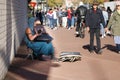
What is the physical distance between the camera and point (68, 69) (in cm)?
A: 1085

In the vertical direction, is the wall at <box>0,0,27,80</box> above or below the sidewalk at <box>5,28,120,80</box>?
above

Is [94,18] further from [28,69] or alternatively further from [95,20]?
[28,69]

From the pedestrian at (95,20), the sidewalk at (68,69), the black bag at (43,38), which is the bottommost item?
the sidewalk at (68,69)

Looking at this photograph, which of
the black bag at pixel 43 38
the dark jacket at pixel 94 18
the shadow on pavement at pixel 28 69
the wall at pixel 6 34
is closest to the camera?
the wall at pixel 6 34

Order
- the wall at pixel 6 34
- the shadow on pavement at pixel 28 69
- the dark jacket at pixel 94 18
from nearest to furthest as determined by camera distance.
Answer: the wall at pixel 6 34, the shadow on pavement at pixel 28 69, the dark jacket at pixel 94 18

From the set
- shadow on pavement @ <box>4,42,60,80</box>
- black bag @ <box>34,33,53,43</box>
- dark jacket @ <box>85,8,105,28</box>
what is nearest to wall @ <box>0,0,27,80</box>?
shadow on pavement @ <box>4,42,60,80</box>

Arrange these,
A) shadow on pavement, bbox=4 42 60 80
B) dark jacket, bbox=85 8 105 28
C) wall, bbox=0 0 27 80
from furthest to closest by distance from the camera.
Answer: dark jacket, bbox=85 8 105 28, shadow on pavement, bbox=4 42 60 80, wall, bbox=0 0 27 80

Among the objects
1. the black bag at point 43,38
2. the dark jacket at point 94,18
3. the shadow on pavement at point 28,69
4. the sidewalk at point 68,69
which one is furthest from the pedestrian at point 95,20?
the shadow on pavement at point 28,69

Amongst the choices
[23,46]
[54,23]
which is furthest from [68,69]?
[54,23]

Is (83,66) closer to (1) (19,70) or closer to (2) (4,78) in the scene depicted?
(1) (19,70)

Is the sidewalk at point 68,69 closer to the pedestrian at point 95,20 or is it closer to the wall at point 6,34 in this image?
the wall at point 6,34

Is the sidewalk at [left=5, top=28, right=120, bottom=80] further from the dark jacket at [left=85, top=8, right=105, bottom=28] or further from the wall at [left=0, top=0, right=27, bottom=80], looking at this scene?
the dark jacket at [left=85, top=8, right=105, bottom=28]

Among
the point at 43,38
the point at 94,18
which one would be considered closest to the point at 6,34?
the point at 43,38

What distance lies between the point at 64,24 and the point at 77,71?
26.1 m
